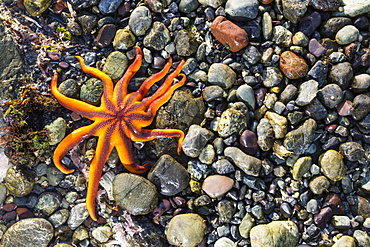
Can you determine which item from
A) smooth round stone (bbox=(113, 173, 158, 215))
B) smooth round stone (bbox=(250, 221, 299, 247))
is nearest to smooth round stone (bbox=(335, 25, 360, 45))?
smooth round stone (bbox=(250, 221, 299, 247))

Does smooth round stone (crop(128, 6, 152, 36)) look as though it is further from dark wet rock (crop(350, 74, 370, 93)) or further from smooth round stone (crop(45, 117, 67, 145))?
dark wet rock (crop(350, 74, 370, 93))

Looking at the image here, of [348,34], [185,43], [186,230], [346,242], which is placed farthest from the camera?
[185,43]

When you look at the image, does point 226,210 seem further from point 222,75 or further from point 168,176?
point 222,75

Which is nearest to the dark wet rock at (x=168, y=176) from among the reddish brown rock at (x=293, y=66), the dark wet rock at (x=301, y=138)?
the dark wet rock at (x=301, y=138)

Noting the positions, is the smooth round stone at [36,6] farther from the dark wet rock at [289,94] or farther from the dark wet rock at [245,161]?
the dark wet rock at [289,94]

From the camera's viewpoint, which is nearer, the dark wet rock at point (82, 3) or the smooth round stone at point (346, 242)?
the smooth round stone at point (346, 242)

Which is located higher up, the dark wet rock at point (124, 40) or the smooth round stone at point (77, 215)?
the dark wet rock at point (124, 40)

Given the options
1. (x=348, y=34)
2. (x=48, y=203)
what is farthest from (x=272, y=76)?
(x=48, y=203)
